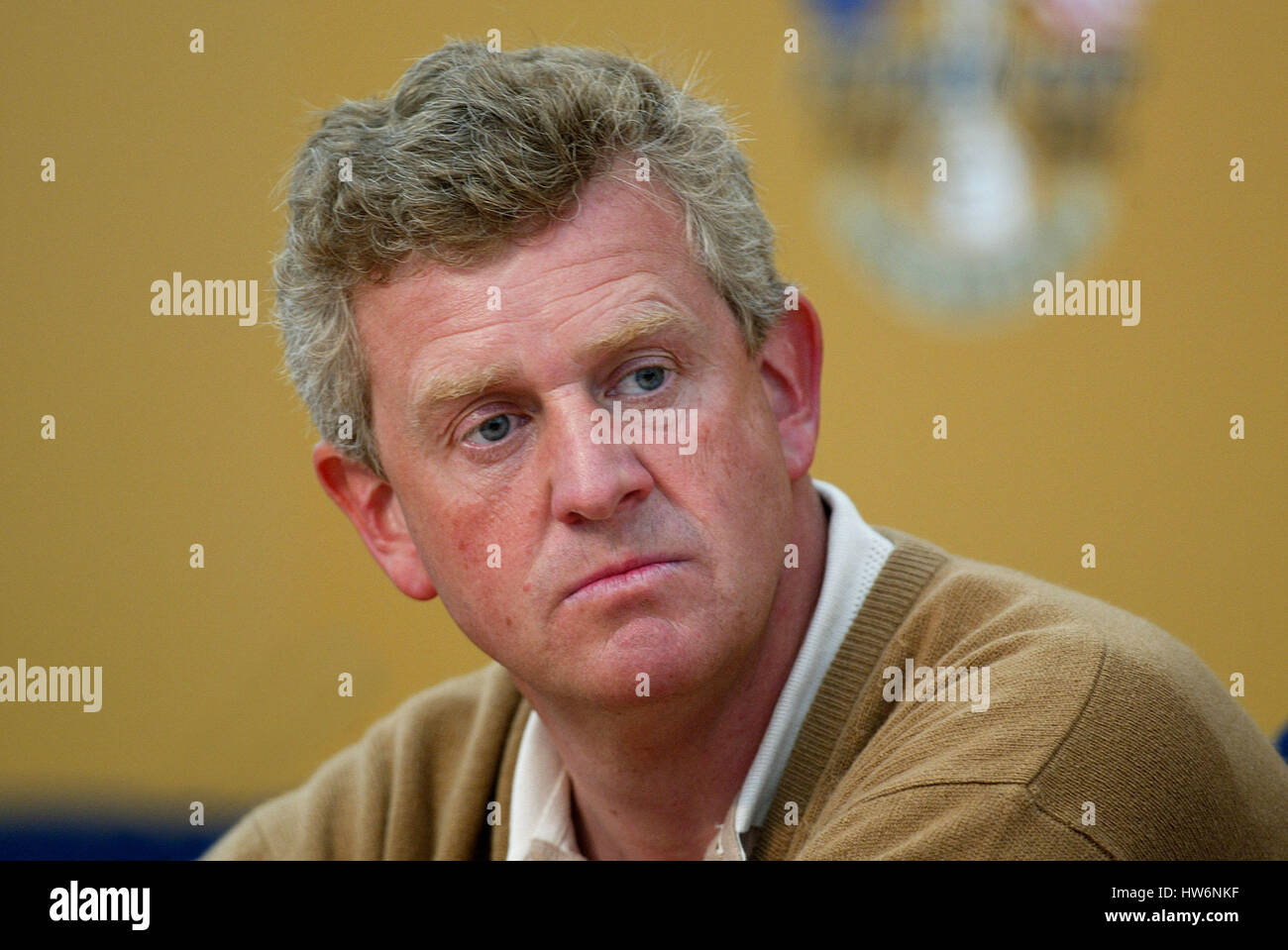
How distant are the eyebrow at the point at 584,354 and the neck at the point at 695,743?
33cm

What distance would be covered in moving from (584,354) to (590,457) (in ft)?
0.45

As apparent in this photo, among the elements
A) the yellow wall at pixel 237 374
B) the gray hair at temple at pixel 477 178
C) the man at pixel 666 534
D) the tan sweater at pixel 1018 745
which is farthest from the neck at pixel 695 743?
the yellow wall at pixel 237 374

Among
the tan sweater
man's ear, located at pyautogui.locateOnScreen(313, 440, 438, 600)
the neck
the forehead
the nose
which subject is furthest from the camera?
man's ear, located at pyautogui.locateOnScreen(313, 440, 438, 600)

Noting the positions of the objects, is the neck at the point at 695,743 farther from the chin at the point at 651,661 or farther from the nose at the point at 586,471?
the nose at the point at 586,471

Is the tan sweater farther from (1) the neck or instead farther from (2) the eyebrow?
(2) the eyebrow

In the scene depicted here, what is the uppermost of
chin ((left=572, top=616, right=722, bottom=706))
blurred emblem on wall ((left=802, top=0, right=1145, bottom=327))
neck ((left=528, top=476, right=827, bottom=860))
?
blurred emblem on wall ((left=802, top=0, right=1145, bottom=327))

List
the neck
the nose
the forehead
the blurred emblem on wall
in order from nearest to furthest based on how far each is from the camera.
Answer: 1. the nose
2. the forehead
3. the neck
4. the blurred emblem on wall

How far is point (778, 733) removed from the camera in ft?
5.98

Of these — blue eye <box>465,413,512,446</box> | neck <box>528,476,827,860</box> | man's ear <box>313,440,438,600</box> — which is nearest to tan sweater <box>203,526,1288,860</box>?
neck <box>528,476,827,860</box>

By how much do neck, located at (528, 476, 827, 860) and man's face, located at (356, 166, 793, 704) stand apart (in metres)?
0.05

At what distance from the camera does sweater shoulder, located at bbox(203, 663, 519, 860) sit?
7.20 ft

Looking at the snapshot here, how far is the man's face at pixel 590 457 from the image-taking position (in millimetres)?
1662

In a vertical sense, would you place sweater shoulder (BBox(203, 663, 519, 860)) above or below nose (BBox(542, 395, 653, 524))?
below
